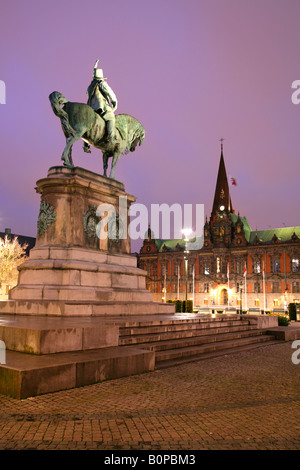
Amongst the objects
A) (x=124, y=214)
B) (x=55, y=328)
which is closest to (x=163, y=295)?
(x=124, y=214)

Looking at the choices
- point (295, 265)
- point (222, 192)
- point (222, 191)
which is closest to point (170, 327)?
point (295, 265)

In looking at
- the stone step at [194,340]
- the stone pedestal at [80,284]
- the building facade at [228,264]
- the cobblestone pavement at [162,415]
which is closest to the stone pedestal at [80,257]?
the stone pedestal at [80,284]

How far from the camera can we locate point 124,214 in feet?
47.8

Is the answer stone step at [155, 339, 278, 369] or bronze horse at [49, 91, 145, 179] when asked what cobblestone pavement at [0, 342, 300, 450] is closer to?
stone step at [155, 339, 278, 369]

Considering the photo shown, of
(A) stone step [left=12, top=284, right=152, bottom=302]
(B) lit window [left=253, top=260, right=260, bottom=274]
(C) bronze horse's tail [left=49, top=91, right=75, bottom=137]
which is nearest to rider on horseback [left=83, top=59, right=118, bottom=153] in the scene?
(C) bronze horse's tail [left=49, top=91, right=75, bottom=137]

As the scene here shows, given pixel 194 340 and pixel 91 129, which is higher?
pixel 91 129

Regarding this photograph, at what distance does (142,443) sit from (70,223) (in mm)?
9360

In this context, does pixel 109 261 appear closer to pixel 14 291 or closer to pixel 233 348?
pixel 14 291

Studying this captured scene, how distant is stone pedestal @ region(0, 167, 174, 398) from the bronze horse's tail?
141 centimetres

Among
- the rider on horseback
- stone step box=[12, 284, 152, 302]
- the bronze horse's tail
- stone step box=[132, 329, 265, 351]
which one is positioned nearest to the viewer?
stone step box=[132, 329, 265, 351]

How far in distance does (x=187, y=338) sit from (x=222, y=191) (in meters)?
81.3

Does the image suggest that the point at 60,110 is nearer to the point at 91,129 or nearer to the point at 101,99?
the point at 91,129

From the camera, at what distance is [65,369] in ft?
18.1

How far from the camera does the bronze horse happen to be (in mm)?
13172
